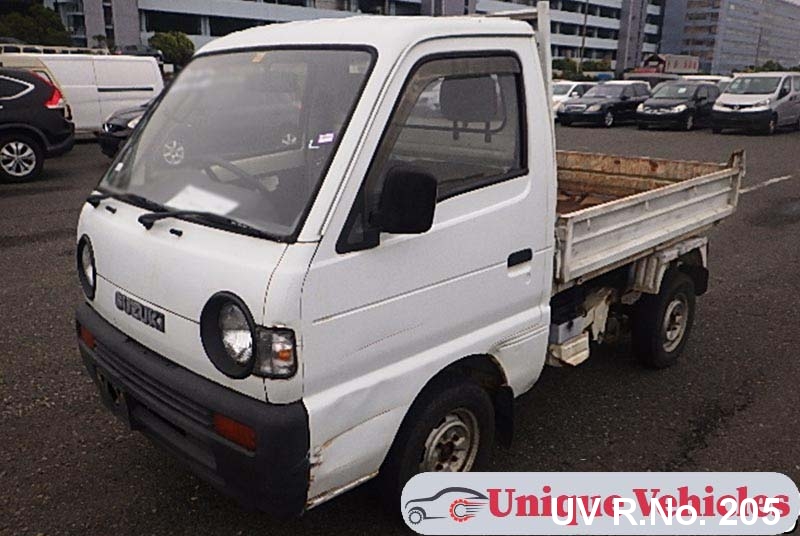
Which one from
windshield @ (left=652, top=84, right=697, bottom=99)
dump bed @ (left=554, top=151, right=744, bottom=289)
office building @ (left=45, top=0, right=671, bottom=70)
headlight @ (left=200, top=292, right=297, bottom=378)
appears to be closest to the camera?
headlight @ (left=200, top=292, right=297, bottom=378)

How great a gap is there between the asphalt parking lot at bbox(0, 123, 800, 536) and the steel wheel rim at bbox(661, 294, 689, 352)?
19cm

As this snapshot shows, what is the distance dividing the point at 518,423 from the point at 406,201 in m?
2.05

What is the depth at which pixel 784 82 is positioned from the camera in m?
20.3

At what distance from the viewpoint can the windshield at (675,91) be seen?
850 inches

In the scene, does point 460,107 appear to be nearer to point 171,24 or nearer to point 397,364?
point 397,364

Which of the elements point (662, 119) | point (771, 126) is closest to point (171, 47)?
point (662, 119)

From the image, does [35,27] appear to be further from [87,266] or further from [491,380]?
[491,380]

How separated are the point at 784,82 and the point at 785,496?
67.7ft

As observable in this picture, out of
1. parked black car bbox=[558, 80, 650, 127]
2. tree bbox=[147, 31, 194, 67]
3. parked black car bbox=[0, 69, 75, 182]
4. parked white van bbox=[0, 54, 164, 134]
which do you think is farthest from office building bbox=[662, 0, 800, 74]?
parked black car bbox=[0, 69, 75, 182]

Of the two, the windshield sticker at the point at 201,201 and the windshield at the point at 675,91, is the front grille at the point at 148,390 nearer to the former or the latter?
the windshield sticker at the point at 201,201

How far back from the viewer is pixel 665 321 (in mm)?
4539

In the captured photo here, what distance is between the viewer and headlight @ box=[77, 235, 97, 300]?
10.0ft

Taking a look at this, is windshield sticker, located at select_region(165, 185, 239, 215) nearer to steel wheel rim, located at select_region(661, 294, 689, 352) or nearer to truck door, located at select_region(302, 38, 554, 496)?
truck door, located at select_region(302, 38, 554, 496)

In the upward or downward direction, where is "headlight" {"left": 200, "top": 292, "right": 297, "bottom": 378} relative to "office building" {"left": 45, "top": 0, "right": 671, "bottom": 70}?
downward
